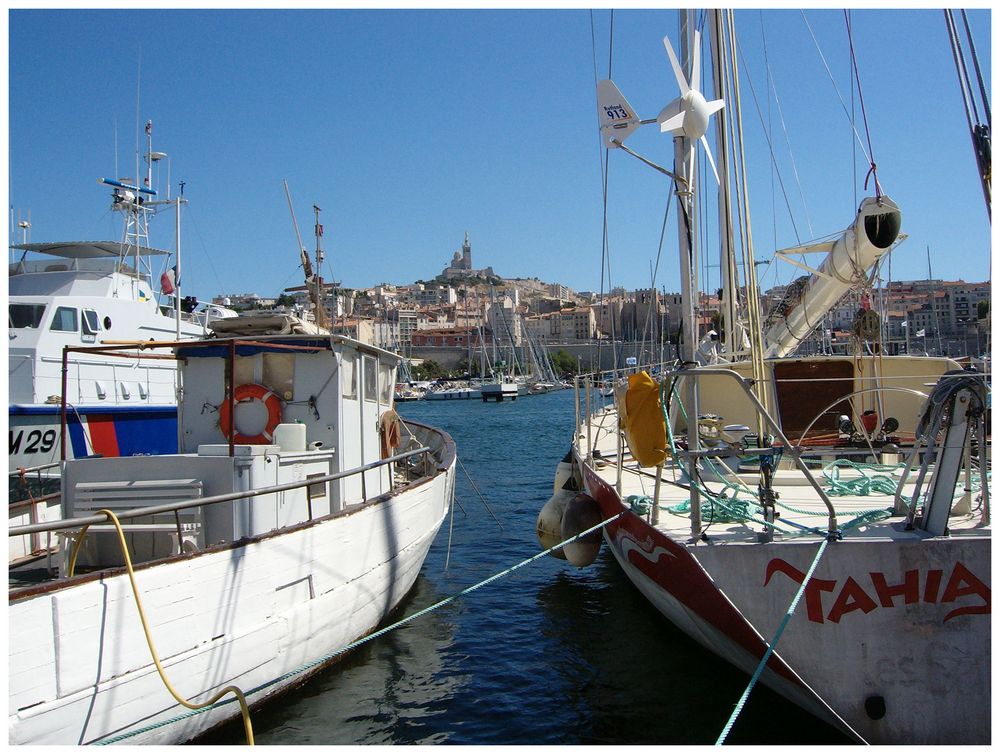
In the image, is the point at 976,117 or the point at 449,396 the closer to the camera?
the point at 976,117

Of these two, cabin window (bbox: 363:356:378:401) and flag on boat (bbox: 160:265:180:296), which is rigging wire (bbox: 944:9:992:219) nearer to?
cabin window (bbox: 363:356:378:401)

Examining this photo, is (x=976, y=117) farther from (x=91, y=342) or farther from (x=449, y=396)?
(x=449, y=396)

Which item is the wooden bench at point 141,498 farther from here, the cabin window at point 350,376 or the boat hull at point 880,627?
the boat hull at point 880,627

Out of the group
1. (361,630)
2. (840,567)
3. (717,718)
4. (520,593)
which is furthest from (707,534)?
(520,593)

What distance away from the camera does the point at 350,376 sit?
9.33m

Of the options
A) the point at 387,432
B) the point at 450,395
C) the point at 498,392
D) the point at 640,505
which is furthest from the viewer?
the point at 450,395

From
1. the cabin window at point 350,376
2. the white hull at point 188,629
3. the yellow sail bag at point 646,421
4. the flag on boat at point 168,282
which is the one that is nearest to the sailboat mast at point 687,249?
the yellow sail bag at point 646,421

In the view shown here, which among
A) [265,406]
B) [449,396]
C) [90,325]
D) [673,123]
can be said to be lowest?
[449,396]

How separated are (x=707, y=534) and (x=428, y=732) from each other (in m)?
2.94

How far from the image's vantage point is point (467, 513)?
58.0 feet

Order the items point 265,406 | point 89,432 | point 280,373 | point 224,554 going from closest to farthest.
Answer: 1. point 224,554
2. point 265,406
3. point 280,373
4. point 89,432

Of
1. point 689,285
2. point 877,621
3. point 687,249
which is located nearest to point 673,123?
point 687,249

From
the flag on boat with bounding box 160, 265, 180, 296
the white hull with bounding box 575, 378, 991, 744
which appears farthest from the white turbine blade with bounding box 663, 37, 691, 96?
the flag on boat with bounding box 160, 265, 180, 296

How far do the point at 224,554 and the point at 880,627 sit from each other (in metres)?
4.87
